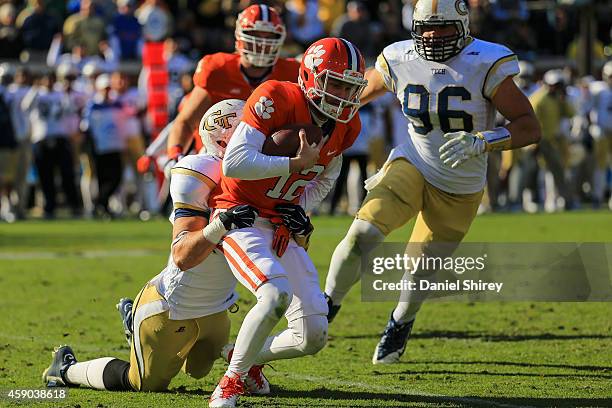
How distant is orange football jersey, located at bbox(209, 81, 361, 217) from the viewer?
4.98m

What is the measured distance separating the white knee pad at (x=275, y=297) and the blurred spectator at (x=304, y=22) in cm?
1302

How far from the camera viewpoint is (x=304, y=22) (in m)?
17.9

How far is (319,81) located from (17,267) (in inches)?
234

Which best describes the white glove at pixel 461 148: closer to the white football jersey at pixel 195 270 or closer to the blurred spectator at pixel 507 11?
the white football jersey at pixel 195 270

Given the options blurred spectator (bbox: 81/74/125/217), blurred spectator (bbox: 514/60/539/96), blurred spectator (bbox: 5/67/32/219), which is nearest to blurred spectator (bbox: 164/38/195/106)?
blurred spectator (bbox: 81/74/125/217)

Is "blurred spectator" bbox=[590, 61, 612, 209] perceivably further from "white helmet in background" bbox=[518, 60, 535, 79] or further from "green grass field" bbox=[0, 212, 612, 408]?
"green grass field" bbox=[0, 212, 612, 408]

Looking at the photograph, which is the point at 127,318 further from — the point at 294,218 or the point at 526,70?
the point at 526,70

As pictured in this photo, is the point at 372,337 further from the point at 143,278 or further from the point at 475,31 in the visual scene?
the point at 475,31

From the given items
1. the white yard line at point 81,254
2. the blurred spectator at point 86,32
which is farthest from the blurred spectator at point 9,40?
the white yard line at point 81,254

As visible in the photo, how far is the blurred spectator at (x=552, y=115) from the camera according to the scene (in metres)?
16.0

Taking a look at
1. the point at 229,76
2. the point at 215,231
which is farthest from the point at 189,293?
the point at 229,76

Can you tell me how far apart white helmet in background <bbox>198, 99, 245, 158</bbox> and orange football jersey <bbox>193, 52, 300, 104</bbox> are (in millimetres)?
1896

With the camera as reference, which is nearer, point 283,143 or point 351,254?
point 283,143

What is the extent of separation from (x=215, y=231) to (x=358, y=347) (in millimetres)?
2080
